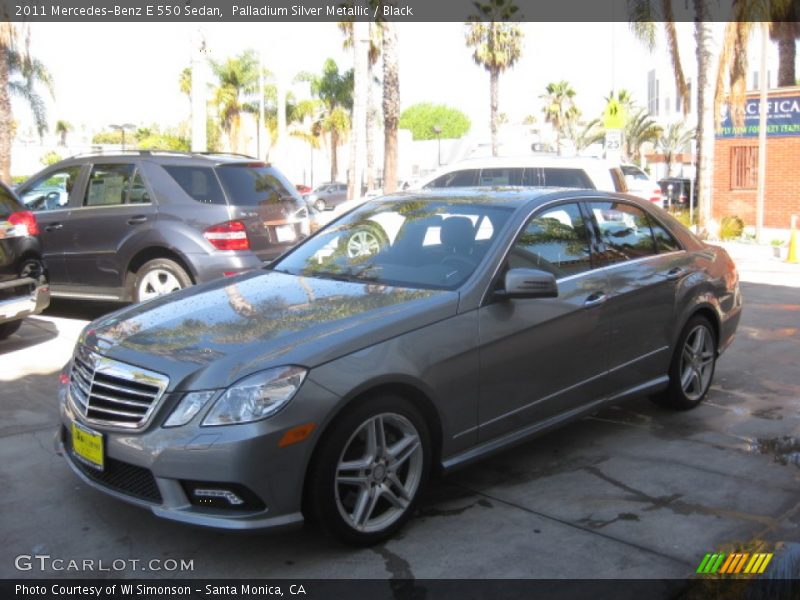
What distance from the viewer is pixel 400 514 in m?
3.72

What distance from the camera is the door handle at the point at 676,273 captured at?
534cm

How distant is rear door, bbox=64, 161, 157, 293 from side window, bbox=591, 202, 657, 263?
4765 mm

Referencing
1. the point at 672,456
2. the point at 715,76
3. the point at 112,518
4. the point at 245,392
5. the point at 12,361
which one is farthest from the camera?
the point at 715,76

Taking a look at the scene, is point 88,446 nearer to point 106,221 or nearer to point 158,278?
point 158,278

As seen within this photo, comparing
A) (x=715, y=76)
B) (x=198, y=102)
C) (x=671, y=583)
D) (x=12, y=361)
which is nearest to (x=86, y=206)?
(x=12, y=361)

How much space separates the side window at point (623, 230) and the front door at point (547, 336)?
0.20 meters

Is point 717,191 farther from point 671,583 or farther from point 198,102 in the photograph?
point 671,583

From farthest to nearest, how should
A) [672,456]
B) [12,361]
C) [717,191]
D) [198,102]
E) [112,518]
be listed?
[717,191], [198,102], [12,361], [672,456], [112,518]

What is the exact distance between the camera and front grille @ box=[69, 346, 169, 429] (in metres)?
3.41

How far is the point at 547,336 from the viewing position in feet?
14.3

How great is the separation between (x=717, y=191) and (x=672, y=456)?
74.4ft

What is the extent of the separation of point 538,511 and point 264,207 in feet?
16.8

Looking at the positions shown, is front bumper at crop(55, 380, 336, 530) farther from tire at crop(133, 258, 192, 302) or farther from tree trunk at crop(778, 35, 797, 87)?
tree trunk at crop(778, 35, 797, 87)

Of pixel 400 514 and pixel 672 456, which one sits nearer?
pixel 400 514
